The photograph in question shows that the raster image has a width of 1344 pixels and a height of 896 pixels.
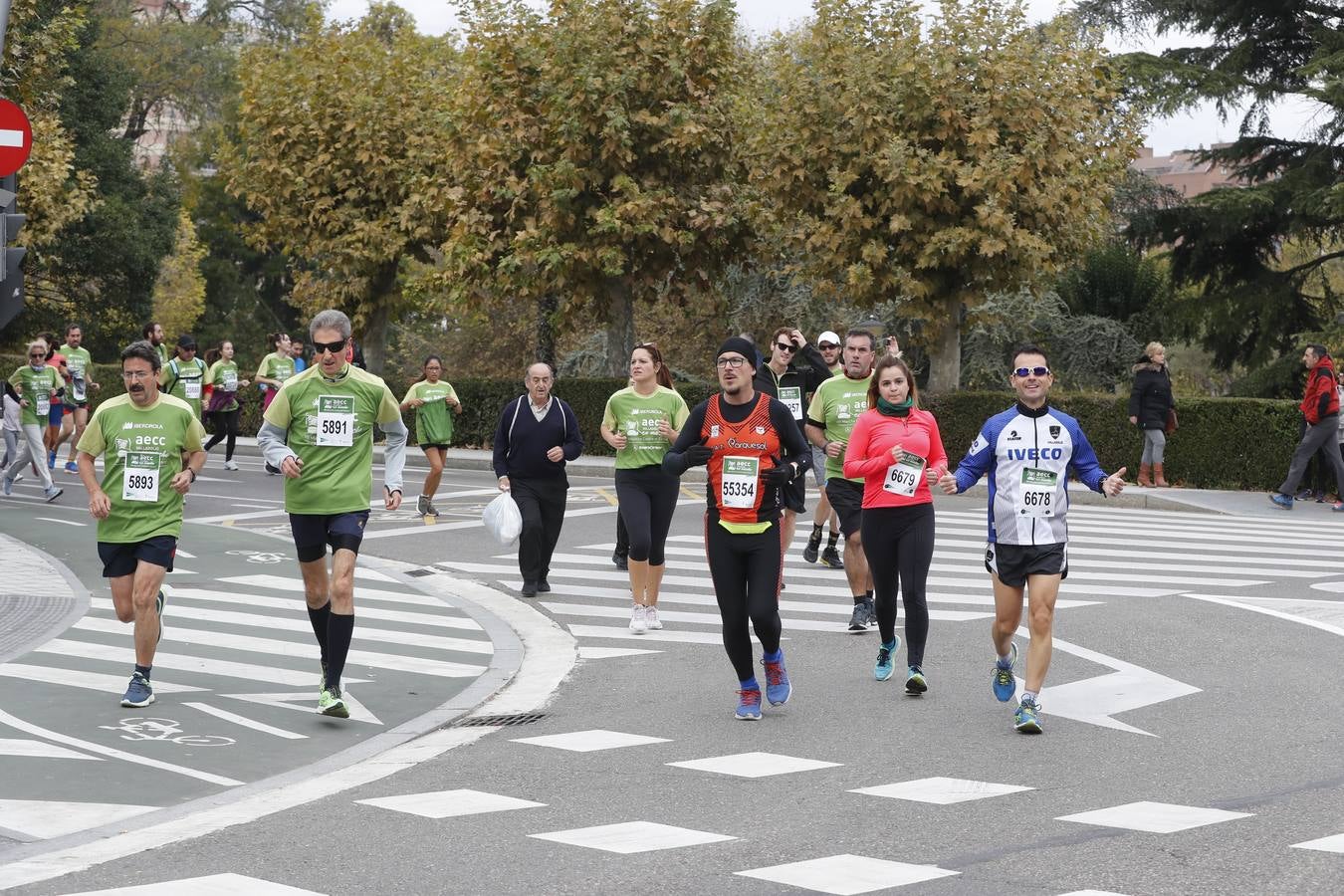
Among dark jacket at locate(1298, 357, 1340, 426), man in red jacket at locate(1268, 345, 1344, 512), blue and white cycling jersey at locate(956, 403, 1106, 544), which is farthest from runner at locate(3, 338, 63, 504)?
blue and white cycling jersey at locate(956, 403, 1106, 544)

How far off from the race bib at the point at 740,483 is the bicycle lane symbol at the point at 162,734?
2595 mm

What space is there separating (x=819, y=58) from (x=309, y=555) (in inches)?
818

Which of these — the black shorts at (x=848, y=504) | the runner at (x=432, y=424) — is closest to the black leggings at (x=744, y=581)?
the black shorts at (x=848, y=504)

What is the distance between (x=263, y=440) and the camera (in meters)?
8.97

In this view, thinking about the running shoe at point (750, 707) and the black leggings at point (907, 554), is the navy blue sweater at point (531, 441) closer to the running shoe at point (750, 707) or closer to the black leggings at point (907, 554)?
the black leggings at point (907, 554)

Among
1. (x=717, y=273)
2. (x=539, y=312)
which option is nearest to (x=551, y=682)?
(x=717, y=273)

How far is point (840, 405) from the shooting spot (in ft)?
41.0

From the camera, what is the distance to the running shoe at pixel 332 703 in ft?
29.4

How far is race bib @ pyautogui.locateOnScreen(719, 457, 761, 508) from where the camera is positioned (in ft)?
29.2

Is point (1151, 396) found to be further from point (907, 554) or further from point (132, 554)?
point (132, 554)

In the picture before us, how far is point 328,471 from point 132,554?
3.86 feet

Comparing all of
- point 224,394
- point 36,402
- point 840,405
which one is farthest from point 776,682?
point 224,394

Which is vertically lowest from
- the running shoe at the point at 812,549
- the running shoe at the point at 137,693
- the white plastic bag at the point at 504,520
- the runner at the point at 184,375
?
the running shoe at the point at 137,693

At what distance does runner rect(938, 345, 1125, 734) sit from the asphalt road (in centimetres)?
49
